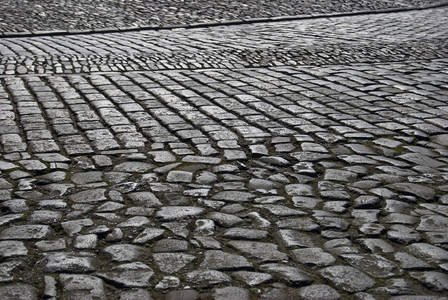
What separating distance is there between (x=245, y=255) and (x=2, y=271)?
1.11 metres

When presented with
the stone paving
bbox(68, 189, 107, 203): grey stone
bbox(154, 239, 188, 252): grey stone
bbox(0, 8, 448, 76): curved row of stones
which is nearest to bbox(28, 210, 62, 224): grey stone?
the stone paving

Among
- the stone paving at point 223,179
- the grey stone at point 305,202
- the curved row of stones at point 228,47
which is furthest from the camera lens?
the curved row of stones at point 228,47

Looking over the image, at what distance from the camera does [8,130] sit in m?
5.18

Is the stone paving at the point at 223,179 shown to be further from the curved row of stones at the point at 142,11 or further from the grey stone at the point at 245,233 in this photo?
the curved row of stones at the point at 142,11

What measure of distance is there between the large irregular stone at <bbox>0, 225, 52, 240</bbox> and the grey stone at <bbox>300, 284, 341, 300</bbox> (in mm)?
1362

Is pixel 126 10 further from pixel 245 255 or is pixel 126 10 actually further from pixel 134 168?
pixel 245 255

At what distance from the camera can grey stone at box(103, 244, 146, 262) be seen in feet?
10.1

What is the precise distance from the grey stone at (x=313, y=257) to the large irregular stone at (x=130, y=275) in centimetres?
70

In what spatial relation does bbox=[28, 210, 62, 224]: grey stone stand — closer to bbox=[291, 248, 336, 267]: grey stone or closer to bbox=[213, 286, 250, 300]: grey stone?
bbox=[213, 286, 250, 300]: grey stone

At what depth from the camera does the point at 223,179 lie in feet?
13.6

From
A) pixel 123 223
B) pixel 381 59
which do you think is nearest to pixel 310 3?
pixel 381 59

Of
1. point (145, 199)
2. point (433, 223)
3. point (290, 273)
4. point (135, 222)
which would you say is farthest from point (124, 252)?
point (433, 223)

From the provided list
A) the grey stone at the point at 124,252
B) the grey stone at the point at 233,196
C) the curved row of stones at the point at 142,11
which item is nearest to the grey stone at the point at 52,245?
the grey stone at the point at 124,252

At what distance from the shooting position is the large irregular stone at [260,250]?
10.2ft
